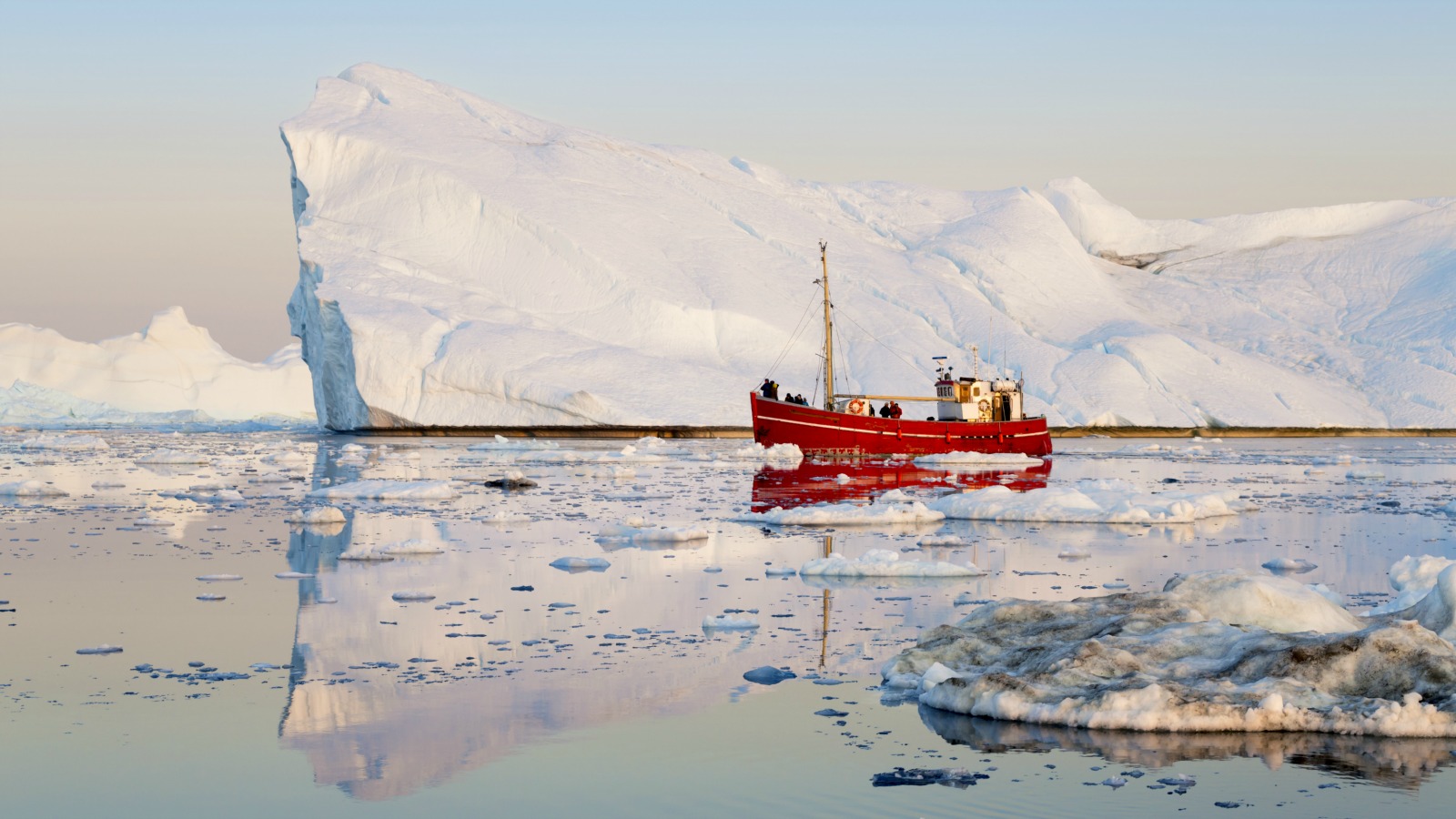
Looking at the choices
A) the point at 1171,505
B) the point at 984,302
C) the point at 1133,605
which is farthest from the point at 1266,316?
the point at 1133,605

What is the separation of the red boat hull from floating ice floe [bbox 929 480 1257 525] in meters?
18.2

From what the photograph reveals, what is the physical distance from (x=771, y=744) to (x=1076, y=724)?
137 centimetres

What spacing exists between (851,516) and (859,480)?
344 inches

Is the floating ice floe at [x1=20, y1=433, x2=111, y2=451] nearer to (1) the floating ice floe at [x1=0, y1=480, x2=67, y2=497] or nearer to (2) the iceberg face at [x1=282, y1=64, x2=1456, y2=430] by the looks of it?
(2) the iceberg face at [x1=282, y1=64, x2=1456, y2=430]

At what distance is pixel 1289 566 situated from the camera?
473 inches

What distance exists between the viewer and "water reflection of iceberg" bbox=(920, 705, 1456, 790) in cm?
575

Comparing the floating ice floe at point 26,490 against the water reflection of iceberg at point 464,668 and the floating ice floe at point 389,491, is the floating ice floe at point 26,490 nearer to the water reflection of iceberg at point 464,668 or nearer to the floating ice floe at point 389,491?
the floating ice floe at point 389,491

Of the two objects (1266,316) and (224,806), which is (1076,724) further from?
(1266,316)

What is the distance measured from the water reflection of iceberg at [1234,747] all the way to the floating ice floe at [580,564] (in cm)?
577

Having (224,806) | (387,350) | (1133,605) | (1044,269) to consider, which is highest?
(1044,269)

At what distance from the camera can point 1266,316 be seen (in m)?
63.0

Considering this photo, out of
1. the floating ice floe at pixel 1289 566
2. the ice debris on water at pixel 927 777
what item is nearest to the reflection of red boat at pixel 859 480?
the floating ice floe at pixel 1289 566

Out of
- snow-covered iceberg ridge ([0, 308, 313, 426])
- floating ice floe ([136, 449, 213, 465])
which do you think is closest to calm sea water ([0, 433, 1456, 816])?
floating ice floe ([136, 449, 213, 465])

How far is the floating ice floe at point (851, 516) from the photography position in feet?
52.0
